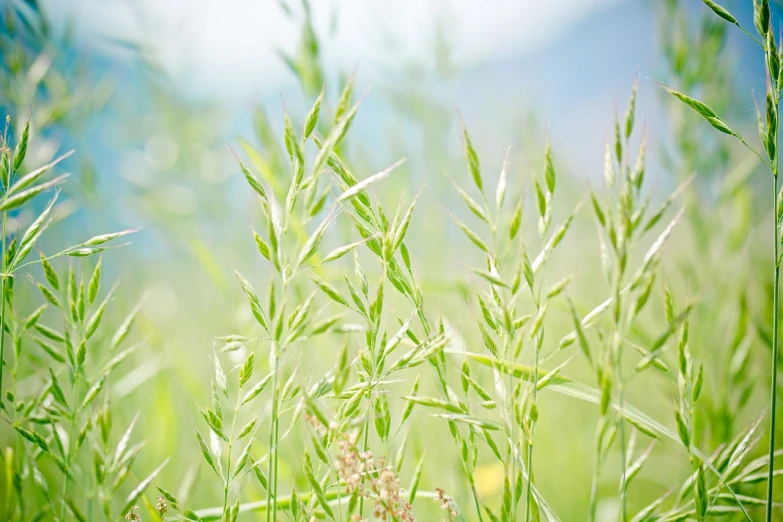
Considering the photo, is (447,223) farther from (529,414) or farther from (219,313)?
(529,414)

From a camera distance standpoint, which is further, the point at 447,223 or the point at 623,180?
the point at 447,223

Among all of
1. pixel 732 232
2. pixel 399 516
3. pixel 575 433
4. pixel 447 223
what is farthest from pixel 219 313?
pixel 732 232

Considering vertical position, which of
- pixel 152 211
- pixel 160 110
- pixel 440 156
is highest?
pixel 160 110

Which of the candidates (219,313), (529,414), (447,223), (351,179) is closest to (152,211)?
(219,313)

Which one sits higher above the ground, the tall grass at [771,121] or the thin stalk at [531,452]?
the tall grass at [771,121]

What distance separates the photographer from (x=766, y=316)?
4.29 ft

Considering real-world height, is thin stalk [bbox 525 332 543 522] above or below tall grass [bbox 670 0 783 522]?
below

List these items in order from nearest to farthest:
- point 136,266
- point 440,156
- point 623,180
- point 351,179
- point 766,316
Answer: point 623,180 → point 351,179 → point 766,316 → point 440,156 → point 136,266

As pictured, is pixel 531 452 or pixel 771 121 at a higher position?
pixel 771 121

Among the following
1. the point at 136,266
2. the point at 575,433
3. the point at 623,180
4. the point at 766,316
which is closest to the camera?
the point at 623,180

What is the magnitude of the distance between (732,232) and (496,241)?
122 cm

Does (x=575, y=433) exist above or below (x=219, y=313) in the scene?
below

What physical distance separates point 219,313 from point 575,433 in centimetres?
158

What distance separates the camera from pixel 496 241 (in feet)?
1.80
